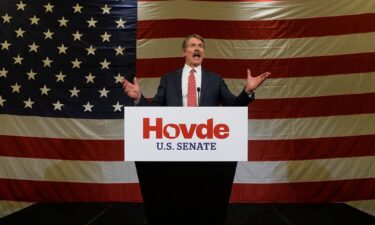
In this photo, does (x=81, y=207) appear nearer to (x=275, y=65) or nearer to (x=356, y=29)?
(x=275, y=65)

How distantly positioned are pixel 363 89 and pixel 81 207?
115 inches

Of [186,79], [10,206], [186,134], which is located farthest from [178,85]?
[10,206]

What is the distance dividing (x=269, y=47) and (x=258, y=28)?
0.21 metres

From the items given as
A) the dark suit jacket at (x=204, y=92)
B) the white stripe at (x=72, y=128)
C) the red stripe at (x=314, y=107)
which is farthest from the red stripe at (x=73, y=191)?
the dark suit jacket at (x=204, y=92)

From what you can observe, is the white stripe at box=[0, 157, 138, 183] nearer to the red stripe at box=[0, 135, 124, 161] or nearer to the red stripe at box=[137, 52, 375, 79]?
the red stripe at box=[0, 135, 124, 161]

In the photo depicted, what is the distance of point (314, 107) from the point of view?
3662 mm

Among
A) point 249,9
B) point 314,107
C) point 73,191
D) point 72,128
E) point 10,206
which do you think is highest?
point 249,9

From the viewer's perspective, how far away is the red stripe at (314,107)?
3.66 metres

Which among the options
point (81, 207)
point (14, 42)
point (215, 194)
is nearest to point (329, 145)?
point (215, 194)

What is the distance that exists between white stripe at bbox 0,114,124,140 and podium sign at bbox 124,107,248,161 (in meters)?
1.94

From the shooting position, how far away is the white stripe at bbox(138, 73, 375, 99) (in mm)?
3662

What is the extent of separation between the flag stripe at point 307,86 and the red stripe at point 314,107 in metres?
0.04

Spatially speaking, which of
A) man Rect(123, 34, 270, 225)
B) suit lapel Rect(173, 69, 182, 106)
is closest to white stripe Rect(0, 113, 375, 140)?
suit lapel Rect(173, 69, 182, 106)

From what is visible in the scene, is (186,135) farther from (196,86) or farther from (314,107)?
(314,107)
